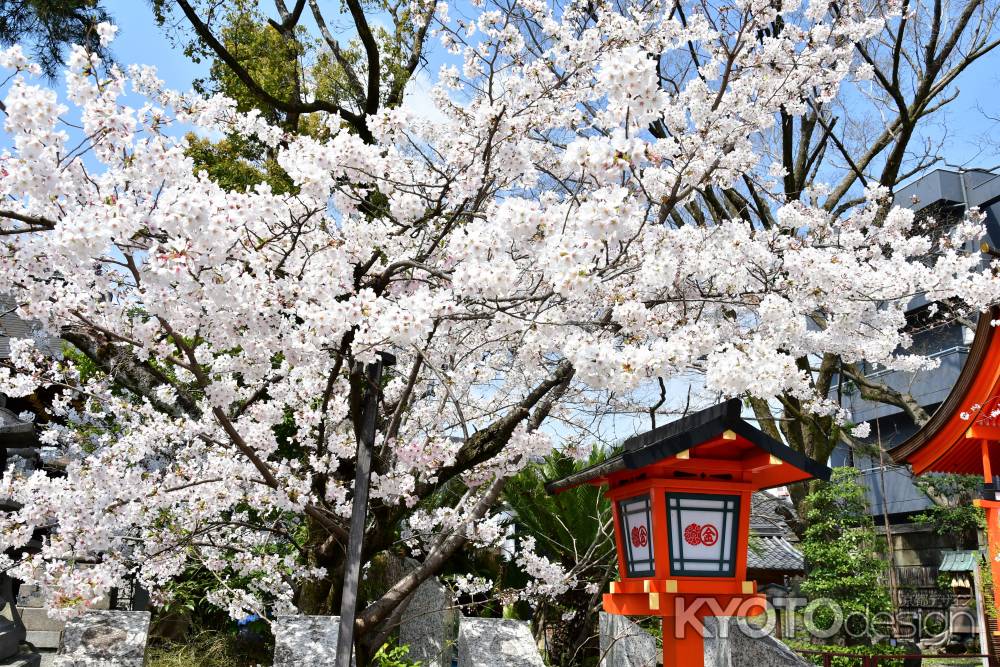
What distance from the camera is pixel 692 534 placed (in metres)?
4.82

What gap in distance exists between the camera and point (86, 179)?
4.34 meters

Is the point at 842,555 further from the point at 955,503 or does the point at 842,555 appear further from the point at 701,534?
the point at 955,503

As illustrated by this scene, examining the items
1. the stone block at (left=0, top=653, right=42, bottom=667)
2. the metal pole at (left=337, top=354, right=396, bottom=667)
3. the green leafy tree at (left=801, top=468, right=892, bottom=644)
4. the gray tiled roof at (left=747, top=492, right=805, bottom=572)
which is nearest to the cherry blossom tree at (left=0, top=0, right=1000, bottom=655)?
the metal pole at (left=337, top=354, right=396, bottom=667)

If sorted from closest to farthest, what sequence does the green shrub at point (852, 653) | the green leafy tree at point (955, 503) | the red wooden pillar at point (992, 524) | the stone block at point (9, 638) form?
the stone block at point (9, 638)
the red wooden pillar at point (992, 524)
the green shrub at point (852, 653)
the green leafy tree at point (955, 503)

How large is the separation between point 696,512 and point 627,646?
4324 millimetres

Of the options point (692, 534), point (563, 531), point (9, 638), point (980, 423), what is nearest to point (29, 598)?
point (9, 638)

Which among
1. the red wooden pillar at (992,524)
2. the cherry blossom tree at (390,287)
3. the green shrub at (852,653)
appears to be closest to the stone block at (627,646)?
the cherry blossom tree at (390,287)

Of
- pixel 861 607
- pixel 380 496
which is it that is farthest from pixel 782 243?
pixel 861 607

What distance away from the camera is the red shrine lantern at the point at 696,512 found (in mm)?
4723

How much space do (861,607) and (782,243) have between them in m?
7.71

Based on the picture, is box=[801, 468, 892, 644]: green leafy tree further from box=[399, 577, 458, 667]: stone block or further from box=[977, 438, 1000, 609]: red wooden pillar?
box=[399, 577, 458, 667]: stone block

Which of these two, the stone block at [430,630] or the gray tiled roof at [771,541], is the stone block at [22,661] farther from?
the gray tiled roof at [771,541]

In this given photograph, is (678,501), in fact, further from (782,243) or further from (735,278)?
(782,243)

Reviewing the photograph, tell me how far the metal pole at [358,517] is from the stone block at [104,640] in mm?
1415
